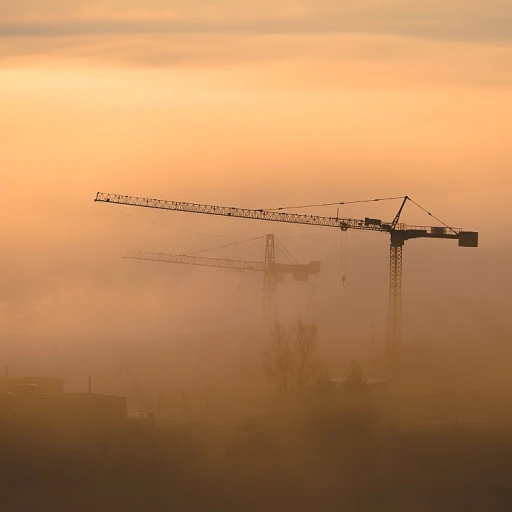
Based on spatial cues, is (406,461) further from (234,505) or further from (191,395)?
(191,395)

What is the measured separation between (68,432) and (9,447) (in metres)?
5.79

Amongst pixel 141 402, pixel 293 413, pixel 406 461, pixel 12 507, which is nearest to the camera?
pixel 12 507

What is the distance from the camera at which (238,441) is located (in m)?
132

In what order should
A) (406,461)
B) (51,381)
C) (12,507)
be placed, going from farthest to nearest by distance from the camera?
1. (51,381)
2. (406,461)
3. (12,507)

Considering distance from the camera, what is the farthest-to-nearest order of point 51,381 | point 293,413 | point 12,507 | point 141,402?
point 141,402 < point 51,381 < point 293,413 < point 12,507

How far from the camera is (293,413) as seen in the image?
14225 centimetres

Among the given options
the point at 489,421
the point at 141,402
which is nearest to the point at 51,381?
the point at 141,402

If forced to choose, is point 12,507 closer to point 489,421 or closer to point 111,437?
point 111,437

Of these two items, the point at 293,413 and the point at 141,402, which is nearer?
the point at 293,413

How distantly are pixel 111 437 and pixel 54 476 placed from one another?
954 cm

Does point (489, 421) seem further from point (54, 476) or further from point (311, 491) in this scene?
point (54, 476)

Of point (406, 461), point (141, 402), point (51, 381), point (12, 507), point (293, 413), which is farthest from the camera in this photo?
point (141, 402)

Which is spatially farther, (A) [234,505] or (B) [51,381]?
(B) [51,381]

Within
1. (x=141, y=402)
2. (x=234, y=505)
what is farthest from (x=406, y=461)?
(x=141, y=402)
